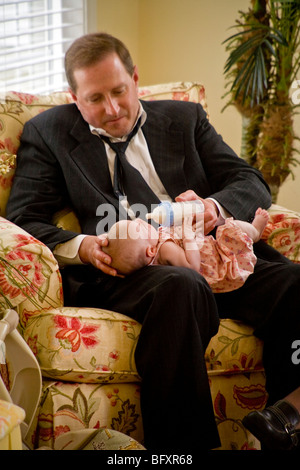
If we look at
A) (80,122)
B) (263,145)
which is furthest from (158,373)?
(263,145)

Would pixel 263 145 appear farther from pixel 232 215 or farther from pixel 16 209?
pixel 16 209

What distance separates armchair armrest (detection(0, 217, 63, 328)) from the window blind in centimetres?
134

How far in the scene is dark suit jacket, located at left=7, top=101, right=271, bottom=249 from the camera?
2.10 m

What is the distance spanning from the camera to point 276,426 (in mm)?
1688

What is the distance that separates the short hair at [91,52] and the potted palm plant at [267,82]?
→ 93 cm

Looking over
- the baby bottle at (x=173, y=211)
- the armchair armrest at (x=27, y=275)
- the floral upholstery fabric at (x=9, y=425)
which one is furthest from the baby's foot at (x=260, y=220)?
the floral upholstery fabric at (x=9, y=425)

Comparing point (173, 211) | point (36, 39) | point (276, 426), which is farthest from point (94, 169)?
point (36, 39)

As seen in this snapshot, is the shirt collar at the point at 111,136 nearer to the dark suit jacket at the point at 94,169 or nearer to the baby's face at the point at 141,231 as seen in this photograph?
the dark suit jacket at the point at 94,169

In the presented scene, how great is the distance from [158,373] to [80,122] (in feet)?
3.19

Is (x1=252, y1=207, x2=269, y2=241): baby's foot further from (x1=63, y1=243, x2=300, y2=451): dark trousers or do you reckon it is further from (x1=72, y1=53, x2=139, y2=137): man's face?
(x1=72, y1=53, x2=139, y2=137): man's face

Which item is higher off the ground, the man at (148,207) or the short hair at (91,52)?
the short hair at (91,52)

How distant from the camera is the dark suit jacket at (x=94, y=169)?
2.10m

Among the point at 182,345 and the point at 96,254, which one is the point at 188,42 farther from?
the point at 182,345
